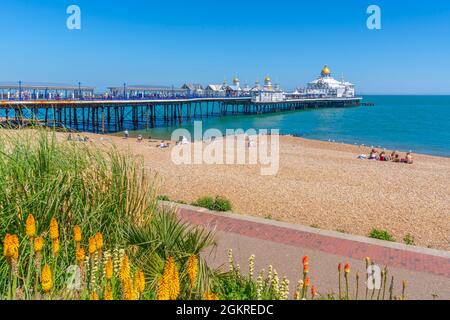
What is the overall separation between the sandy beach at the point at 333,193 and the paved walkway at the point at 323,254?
1575 mm

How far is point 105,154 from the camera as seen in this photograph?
5.03 meters

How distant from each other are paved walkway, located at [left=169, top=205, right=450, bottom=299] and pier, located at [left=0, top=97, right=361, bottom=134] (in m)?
3.41

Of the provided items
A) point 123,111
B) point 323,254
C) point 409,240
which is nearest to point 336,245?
point 323,254

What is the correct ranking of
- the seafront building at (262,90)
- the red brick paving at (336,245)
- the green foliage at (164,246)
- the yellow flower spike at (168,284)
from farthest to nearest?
the seafront building at (262,90) → the red brick paving at (336,245) → the green foliage at (164,246) → the yellow flower spike at (168,284)

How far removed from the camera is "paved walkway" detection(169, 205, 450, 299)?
5.26 m

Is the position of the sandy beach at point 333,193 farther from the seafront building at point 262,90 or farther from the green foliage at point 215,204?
the seafront building at point 262,90

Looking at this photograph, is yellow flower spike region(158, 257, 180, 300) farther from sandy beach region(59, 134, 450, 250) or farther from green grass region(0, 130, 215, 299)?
sandy beach region(59, 134, 450, 250)

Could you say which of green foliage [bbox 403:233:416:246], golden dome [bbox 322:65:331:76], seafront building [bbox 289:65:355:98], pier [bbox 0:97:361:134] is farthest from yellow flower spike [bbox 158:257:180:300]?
golden dome [bbox 322:65:331:76]

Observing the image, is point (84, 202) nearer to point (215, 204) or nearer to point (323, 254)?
point (323, 254)

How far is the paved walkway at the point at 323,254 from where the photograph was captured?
5.26 m

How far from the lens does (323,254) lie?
20.3ft

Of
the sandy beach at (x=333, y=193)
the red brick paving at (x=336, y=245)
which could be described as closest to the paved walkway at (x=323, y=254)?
the red brick paving at (x=336, y=245)

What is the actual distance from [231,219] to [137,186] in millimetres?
3800
